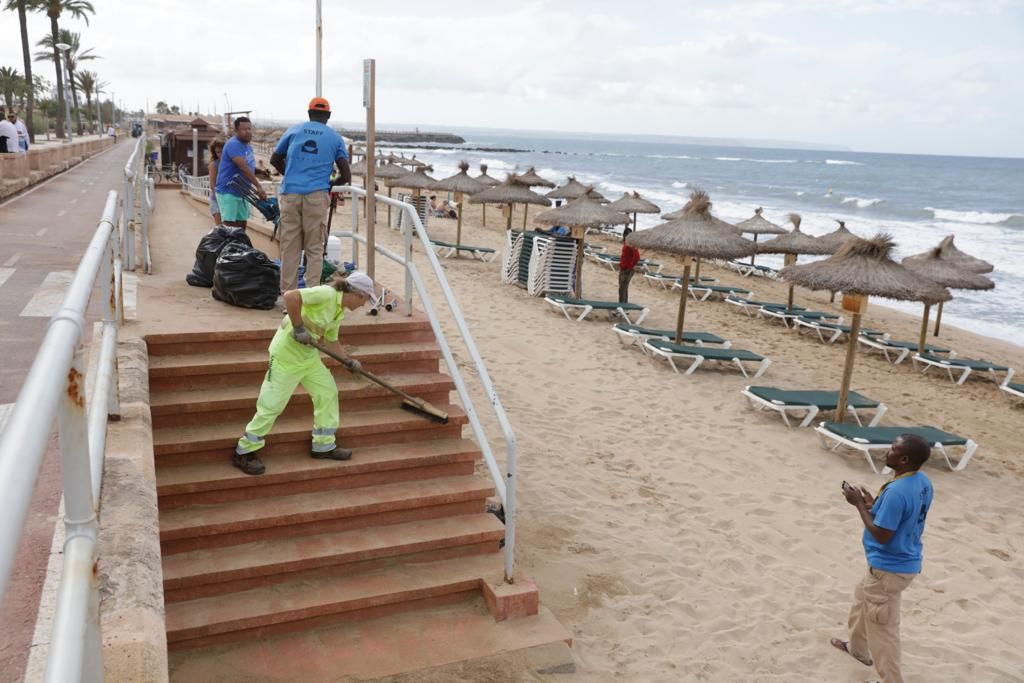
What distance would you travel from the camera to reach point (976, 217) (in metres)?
51.6

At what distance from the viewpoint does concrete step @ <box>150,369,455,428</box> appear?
4.82 meters

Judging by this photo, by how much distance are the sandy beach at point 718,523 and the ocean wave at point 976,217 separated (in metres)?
44.4

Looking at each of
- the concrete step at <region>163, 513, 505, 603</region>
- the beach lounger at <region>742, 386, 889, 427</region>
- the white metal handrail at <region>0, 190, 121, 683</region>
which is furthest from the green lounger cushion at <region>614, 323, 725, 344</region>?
the white metal handrail at <region>0, 190, 121, 683</region>

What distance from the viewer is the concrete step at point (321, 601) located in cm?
403

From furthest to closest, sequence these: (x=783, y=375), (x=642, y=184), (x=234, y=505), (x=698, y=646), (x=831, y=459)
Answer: (x=642, y=184) < (x=783, y=375) < (x=831, y=459) < (x=698, y=646) < (x=234, y=505)

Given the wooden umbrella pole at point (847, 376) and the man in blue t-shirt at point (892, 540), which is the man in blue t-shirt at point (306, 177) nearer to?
the man in blue t-shirt at point (892, 540)

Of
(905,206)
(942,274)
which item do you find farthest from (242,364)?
(905,206)

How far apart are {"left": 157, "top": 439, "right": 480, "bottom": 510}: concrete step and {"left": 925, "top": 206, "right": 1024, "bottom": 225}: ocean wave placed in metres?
53.3

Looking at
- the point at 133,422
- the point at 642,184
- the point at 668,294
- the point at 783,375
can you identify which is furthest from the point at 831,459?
the point at 642,184

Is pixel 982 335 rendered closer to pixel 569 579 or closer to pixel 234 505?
pixel 569 579

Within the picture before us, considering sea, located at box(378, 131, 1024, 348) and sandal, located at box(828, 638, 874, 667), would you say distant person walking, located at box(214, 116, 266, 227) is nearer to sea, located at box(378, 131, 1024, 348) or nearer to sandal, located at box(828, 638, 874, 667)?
sandal, located at box(828, 638, 874, 667)

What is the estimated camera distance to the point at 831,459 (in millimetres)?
8414

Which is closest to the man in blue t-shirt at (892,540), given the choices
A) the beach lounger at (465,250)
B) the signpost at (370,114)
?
the signpost at (370,114)

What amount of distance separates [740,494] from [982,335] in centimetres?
1441
